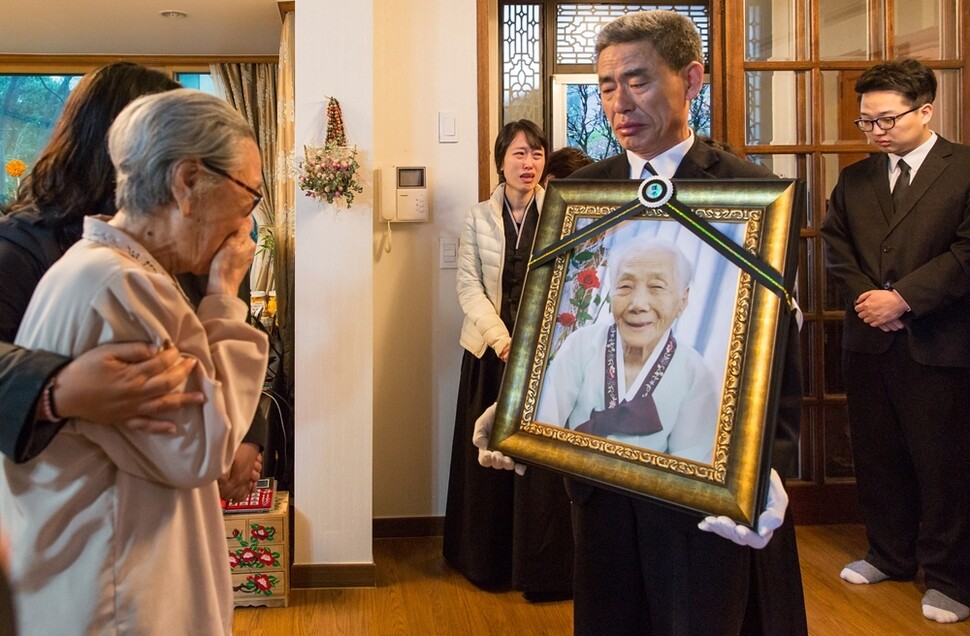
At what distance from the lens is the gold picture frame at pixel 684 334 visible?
139 cm

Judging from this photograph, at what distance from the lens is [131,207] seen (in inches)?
47.1

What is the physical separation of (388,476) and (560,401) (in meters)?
2.56

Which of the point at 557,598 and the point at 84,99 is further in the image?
the point at 557,598

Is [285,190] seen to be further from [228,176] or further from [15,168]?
[228,176]

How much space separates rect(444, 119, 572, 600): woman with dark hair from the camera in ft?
11.2

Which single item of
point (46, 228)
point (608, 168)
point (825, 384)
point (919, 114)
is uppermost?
point (919, 114)

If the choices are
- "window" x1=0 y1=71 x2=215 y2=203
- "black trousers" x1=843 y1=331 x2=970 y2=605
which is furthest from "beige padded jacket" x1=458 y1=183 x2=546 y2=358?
"window" x1=0 y1=71 x2=215 y2=203

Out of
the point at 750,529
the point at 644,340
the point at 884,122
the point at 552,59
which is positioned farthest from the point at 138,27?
the point at 750,529

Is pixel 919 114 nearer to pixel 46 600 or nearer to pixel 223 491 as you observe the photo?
pixel 223 491

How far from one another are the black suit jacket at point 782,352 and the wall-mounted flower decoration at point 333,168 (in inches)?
57.3

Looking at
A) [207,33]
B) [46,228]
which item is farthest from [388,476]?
[207,33]

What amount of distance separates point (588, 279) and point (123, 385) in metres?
0.79

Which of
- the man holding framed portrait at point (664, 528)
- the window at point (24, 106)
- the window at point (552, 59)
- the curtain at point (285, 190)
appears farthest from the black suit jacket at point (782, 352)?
the window at point (24, 106)

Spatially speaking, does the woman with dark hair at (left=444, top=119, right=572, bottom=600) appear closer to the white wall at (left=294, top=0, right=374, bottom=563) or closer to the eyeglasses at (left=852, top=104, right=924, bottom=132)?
the white wall at (left=294, top=0, right=374, bottom=563)
